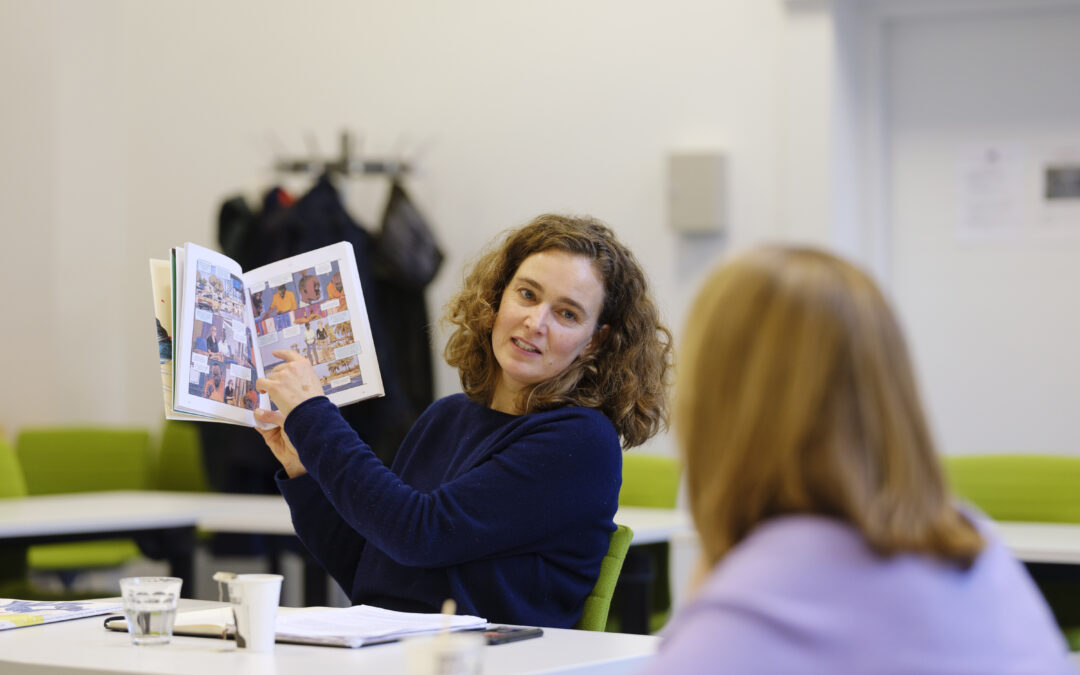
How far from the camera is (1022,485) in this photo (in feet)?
11.5

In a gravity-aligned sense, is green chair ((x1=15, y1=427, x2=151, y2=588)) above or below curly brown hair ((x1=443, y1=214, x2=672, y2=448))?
below

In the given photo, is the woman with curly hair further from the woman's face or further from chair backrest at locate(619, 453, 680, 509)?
chair backrest at locate(619, 453, 680, 509)

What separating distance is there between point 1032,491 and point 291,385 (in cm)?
225

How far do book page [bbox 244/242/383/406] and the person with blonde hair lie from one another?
48.2 inches

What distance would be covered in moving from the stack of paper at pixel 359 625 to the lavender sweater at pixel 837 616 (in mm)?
760

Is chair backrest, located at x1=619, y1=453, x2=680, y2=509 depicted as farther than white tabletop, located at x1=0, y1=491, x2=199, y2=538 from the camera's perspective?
Yes

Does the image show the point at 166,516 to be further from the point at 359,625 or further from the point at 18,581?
the point at 359,625

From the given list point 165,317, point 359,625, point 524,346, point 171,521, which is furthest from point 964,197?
point 359,625

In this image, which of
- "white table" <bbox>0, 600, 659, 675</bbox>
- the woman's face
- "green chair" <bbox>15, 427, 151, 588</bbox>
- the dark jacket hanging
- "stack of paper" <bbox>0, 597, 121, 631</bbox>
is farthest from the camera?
"green chair" <bbox>15, 427, 151, 588</bbox>

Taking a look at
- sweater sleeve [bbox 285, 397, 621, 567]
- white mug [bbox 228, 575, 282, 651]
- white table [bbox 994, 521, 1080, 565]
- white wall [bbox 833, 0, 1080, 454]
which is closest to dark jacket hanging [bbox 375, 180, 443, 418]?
white wall [bbox 833, 0, 1080, 454]

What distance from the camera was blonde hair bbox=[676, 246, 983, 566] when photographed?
0.96 metres

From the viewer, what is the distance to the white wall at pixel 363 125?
4883 mm

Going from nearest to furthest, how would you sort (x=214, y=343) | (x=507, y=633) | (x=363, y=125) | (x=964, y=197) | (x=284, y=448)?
(x=507, y=633), (x=214, y=343), (x=284, y=448), (x=964, y=197), (x=363, y=125)

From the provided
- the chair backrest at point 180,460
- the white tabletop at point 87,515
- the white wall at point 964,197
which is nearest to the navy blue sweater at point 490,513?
the white tabletop at point 87,515
